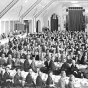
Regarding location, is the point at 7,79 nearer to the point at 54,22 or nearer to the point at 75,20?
the point at 75,20

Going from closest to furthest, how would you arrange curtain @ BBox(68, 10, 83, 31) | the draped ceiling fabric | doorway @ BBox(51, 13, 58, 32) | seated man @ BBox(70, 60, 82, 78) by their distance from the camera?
seated man @ BBox(70, 60, 82, 78) → the draped ceiling fabric → curtain @ BBox(68, 10, 83, 31) → doorway @ BBox(51, 13, 58, 32)

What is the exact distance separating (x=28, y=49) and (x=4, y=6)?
5.44 m

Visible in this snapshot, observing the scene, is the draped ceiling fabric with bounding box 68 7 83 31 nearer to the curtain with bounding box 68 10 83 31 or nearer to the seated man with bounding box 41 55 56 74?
the curtain with bounding box 68 10 83 31

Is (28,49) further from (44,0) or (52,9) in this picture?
(52,9)

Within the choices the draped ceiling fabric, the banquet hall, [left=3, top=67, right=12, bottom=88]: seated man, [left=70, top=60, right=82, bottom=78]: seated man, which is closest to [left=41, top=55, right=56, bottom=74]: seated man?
the banquet hall

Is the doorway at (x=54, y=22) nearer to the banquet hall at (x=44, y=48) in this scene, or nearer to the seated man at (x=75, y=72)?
the banquet hall at (x=44, y=48)

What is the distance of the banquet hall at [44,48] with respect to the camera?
9766mm

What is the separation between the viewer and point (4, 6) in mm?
21359

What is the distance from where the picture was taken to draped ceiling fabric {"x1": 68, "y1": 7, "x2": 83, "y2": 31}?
124 feet

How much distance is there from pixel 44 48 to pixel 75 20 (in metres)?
21.6

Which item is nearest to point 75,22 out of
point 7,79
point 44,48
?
point 44,48

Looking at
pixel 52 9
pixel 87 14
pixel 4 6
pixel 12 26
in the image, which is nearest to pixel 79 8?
pixel 87 14

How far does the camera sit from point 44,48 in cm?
1759

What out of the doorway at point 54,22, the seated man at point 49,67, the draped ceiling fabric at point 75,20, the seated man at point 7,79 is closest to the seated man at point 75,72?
the seated man at point 49,67
